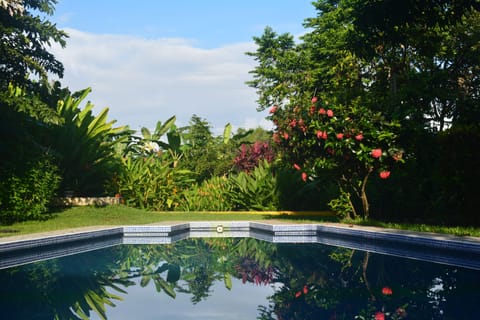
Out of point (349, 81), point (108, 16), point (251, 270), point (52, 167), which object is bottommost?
point (251, 270)

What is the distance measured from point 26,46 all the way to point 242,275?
1083cm

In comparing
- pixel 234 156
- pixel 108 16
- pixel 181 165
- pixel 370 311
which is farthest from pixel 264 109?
pixel 370 311

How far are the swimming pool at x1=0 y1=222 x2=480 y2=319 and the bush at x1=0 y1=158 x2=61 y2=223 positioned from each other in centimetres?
254

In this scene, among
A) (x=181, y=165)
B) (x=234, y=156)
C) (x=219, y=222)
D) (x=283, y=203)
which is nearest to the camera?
(x=219, y=222)

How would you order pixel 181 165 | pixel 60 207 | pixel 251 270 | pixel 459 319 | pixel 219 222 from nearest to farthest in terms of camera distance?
1. pixel 459 319
2. pixel 251 270
3. pixel 219 222
4. pixel 60 207
5. pixel 181 165

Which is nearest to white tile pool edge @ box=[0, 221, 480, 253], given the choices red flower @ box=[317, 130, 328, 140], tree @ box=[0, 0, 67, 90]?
red flower @ box=[317, 130, 328, 140]

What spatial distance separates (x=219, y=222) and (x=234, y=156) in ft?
25.9

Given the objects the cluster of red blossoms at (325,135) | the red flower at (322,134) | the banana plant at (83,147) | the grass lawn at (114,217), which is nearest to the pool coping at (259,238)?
the grass lawn at (114,217)

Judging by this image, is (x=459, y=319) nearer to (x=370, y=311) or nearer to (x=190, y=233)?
(x=370, y=311)

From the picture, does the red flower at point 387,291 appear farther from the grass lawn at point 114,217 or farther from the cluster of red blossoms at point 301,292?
the grass lawn at point 114,217

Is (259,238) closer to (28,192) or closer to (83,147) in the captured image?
(28,192)

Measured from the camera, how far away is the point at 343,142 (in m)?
12.1

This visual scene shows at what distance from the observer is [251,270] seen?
920cm

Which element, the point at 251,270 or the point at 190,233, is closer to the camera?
the point at 251,270
